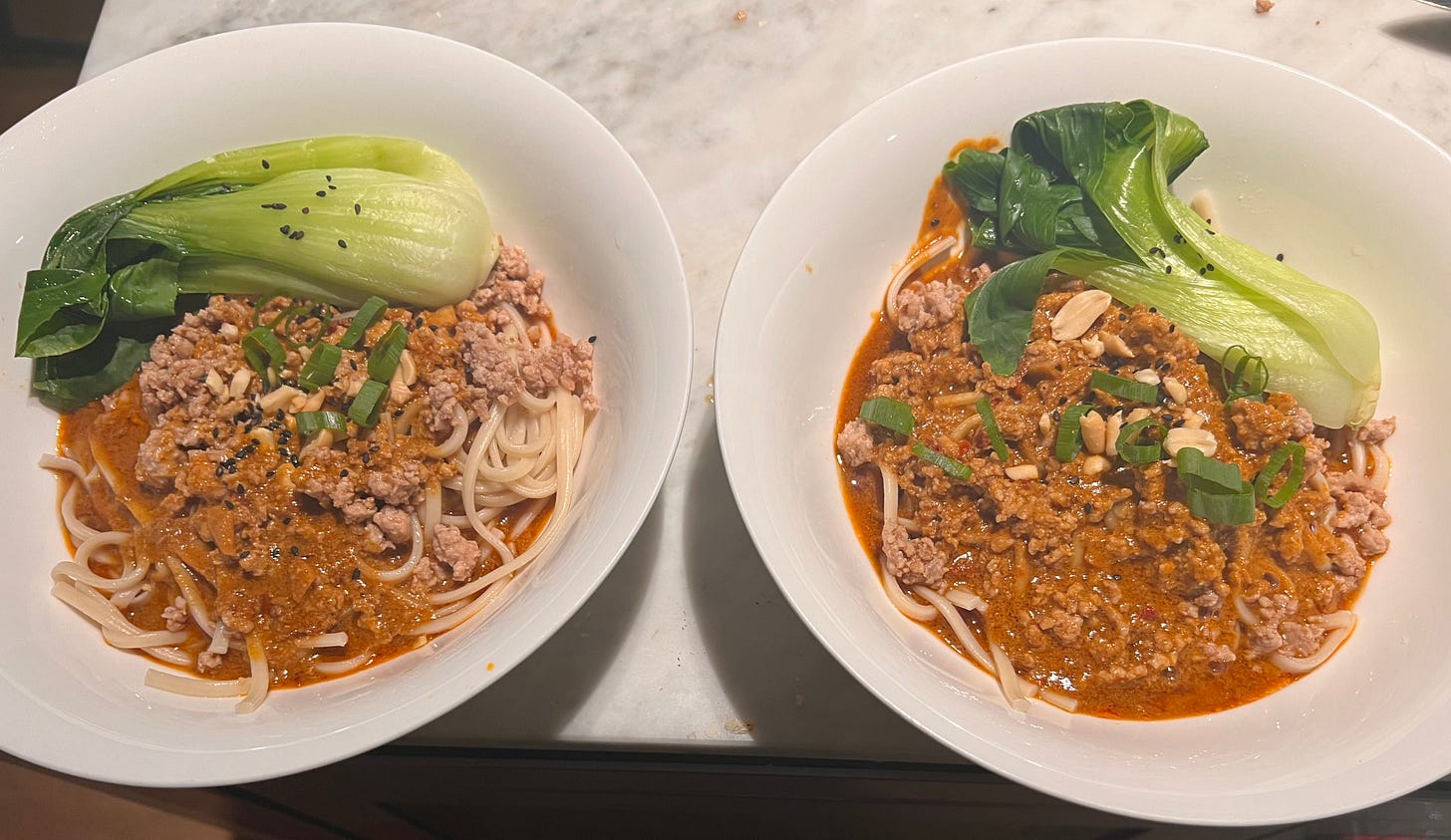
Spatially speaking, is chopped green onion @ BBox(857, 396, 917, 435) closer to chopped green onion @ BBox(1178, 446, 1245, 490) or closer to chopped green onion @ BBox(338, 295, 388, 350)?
chopped green onion @ BBox(1178, 446, 1245, 490)

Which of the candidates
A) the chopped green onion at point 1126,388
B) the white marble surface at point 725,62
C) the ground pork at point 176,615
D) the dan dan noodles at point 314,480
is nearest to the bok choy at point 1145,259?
the chopped green onion at point 1126,388

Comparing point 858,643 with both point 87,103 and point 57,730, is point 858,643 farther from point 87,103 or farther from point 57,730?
point 87,103

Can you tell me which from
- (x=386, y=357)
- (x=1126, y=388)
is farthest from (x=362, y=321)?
(x=1126, y=388)

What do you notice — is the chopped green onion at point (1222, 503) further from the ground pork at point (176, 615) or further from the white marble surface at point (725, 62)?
the ground pork at point (176, 615)

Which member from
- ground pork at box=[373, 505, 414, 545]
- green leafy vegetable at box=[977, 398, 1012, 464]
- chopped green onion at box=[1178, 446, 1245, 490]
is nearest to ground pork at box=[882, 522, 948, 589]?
green leafy vegetable at box=[977, 398, 1012, 464]

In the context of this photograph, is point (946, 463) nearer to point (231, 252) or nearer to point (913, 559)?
point (913, 559)

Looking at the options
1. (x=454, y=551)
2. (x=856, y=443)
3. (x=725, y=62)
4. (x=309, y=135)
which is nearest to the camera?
(x=454, y=551)
